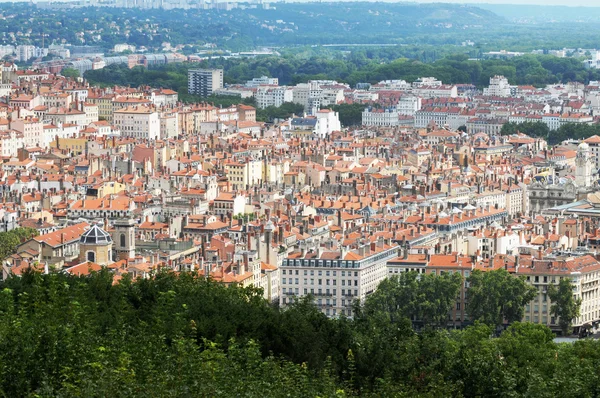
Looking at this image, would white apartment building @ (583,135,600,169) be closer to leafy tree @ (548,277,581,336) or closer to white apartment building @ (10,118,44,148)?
white apartment building @ (10,118,44,148)

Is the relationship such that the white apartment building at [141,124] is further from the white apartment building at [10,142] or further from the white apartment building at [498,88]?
the white apartment building at [498,88]

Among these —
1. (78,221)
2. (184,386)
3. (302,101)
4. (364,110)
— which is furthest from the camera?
(302,101)

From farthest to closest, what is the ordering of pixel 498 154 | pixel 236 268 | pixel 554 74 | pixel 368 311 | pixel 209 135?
pixel 554 74, pixel 209 135, pixel 498 154, pixel 236 268, pixel 368 311

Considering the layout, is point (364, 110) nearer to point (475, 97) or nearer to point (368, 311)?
point (475, 97)

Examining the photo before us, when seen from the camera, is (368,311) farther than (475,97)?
No

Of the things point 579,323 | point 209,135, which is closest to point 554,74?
point 209,135

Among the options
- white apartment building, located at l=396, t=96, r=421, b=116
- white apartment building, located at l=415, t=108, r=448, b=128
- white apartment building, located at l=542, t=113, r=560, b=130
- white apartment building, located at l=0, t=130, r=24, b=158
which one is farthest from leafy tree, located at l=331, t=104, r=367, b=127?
white apartment building, located at l=0, t=130, r=24, b=158

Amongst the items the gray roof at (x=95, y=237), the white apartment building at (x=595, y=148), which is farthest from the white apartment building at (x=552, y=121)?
the gray roof at (x=95, y=237)
